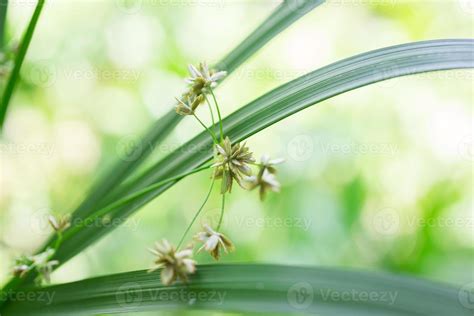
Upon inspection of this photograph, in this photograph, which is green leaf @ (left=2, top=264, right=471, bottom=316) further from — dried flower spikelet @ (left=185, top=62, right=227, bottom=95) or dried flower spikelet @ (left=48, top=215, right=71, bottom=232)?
dried flower spikelet @ (left=185, top=62, right=227, bottom=95)

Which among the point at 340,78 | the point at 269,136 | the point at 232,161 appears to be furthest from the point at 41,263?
the point at 269,136

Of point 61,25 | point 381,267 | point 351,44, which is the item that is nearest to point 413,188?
point 381,267

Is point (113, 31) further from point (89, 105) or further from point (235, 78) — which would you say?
point (235, 78)

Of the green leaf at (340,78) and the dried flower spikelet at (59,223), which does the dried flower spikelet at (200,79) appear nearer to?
the green leaf at (340,78)

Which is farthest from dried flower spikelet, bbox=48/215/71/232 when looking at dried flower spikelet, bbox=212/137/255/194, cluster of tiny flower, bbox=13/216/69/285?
dried flower spikelet, bbox=212/137/255/194

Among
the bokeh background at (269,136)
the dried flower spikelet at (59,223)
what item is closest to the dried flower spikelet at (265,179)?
the dried flower spikelet at (59,223)
